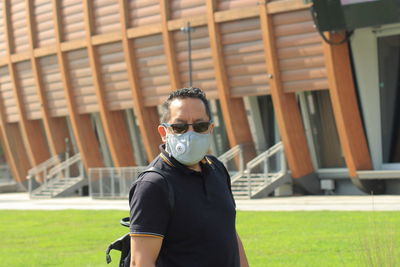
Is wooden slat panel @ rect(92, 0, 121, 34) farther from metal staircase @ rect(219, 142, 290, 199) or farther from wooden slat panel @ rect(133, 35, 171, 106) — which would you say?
metal staircase @ rect(219, 142, 290, 199)

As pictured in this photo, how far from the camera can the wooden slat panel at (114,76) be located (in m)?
44.1

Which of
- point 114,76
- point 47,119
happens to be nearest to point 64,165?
point 47,119

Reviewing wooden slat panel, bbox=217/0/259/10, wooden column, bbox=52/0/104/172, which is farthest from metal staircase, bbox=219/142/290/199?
wooden column, bbox=52/0/104/172

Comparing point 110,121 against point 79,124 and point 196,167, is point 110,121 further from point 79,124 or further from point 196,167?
point 196,167

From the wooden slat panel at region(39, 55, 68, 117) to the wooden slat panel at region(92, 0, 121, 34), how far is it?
449 cm

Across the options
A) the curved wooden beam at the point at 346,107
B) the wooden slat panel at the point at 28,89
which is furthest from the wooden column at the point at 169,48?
the wooden slat panel at the point at 28,89

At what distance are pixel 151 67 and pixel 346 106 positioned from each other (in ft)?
36.5

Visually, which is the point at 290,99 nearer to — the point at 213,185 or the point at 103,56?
the point at 103,56

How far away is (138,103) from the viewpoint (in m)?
43.5

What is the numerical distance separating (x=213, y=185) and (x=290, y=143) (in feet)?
105

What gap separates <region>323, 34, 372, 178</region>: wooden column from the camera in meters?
34.3

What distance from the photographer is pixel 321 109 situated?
39.2 meters

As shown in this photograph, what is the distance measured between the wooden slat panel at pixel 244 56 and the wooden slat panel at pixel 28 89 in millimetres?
15475

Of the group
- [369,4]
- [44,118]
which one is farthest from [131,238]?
[44,118]
